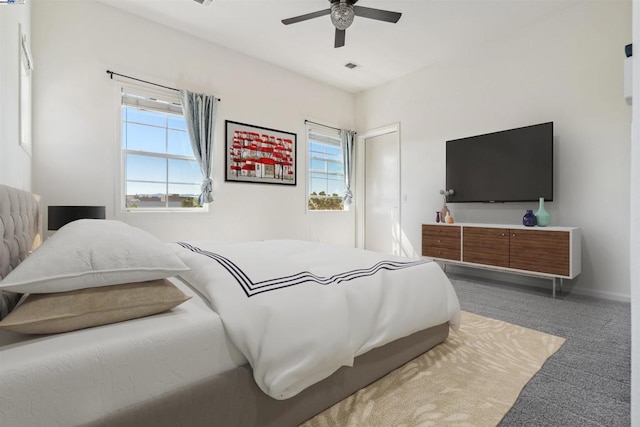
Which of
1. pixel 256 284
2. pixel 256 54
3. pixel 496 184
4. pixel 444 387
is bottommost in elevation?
pixel 444 387

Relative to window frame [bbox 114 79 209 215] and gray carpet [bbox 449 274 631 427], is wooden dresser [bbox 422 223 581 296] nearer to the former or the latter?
gray carpet [bbox 449 274 631 427]

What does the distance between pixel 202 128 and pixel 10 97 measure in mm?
2023

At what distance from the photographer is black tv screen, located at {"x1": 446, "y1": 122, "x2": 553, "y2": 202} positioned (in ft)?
11.0

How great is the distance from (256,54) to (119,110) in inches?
79.0

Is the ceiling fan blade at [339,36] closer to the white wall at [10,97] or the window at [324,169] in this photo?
the window at [324,169]

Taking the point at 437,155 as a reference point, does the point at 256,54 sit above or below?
above

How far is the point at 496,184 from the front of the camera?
12.3 feet

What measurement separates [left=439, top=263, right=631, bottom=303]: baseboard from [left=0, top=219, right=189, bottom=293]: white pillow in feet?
13.0

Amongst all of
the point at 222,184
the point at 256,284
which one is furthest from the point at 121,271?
the point at 222,184

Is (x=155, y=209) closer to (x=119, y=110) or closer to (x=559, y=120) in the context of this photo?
(x=119, y=110)

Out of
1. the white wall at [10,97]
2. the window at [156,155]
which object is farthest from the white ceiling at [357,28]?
the white wall at [10,97]

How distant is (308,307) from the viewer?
1.17m

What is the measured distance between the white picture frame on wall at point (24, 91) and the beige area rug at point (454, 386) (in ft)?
9.52

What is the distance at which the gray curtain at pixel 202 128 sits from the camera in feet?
12.6
